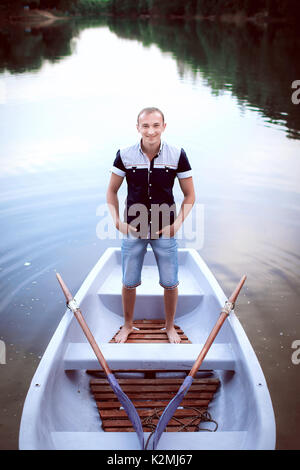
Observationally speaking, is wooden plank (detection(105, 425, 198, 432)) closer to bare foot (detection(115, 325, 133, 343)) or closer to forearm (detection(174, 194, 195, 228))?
bare foot (detection(115, 325, 133, 343))

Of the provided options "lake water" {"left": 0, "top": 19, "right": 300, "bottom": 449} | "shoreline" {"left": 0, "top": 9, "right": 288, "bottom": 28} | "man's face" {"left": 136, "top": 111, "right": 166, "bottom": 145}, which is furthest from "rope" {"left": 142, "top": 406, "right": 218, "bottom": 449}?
"shoreline" {"left": 0, "top": 9, "right": 288, "bottom": 28}

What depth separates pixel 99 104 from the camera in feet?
51.2

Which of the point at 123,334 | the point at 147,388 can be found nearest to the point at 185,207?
the point at 123,334

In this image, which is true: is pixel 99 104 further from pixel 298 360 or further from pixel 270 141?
pixel 298 360

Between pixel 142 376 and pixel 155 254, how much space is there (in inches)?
33.8

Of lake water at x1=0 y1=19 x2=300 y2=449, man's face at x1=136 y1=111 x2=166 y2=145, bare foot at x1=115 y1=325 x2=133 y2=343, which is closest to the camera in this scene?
man's face at x1=136 y1=111 x2=166 y2=145

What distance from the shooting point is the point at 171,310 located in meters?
2.93

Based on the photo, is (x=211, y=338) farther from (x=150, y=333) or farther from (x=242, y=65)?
(x=242, y=65)

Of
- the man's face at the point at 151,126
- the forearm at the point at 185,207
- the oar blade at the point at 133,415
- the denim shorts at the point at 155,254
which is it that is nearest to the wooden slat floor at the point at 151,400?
the oar blade at the point at 133,415

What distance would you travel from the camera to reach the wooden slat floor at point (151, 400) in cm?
229

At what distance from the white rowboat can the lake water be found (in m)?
0.56

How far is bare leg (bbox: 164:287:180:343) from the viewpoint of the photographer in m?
2.80

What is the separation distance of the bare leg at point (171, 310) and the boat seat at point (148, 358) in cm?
43
